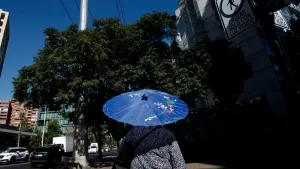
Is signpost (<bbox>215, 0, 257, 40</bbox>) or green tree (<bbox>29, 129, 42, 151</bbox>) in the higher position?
signpost (<bbox>215, 0, 257, 40</bbox>)

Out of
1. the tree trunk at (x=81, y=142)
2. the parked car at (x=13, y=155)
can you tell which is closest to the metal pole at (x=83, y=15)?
the tree trunk at (x=81, y=142)

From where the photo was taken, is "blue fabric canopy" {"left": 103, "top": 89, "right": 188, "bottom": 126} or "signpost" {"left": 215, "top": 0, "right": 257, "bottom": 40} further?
"signpost" {"left": 215, "top": 0, "right": 257, "bottom": 40}

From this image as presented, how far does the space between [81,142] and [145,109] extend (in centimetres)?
1476

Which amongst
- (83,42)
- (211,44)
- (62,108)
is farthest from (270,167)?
(62,108)

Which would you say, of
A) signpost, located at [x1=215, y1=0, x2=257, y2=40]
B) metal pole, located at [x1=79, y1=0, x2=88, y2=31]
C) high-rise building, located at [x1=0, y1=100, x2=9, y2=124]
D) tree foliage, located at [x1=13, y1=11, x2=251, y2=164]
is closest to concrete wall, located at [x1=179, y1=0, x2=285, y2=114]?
signpost, located at [x1=215, y1=0, x2=257, y2=40]

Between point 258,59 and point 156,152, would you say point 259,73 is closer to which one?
point 258,59

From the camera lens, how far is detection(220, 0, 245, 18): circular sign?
1614 centimetres

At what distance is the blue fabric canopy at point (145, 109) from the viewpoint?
266cm

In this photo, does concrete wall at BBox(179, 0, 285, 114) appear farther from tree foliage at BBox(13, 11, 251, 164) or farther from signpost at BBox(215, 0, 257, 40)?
tree foliage at BBox(13, 11, 251, 164)

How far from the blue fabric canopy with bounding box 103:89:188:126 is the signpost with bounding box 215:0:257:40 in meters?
13.4

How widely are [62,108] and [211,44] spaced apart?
43.8ft

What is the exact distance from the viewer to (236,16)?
16250 mm

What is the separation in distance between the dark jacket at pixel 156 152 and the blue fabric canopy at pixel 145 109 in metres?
0.16

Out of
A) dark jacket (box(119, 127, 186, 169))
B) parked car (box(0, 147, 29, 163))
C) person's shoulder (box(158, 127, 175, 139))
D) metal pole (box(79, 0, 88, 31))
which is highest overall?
metal pole (box(79, 0, 88, 31))
